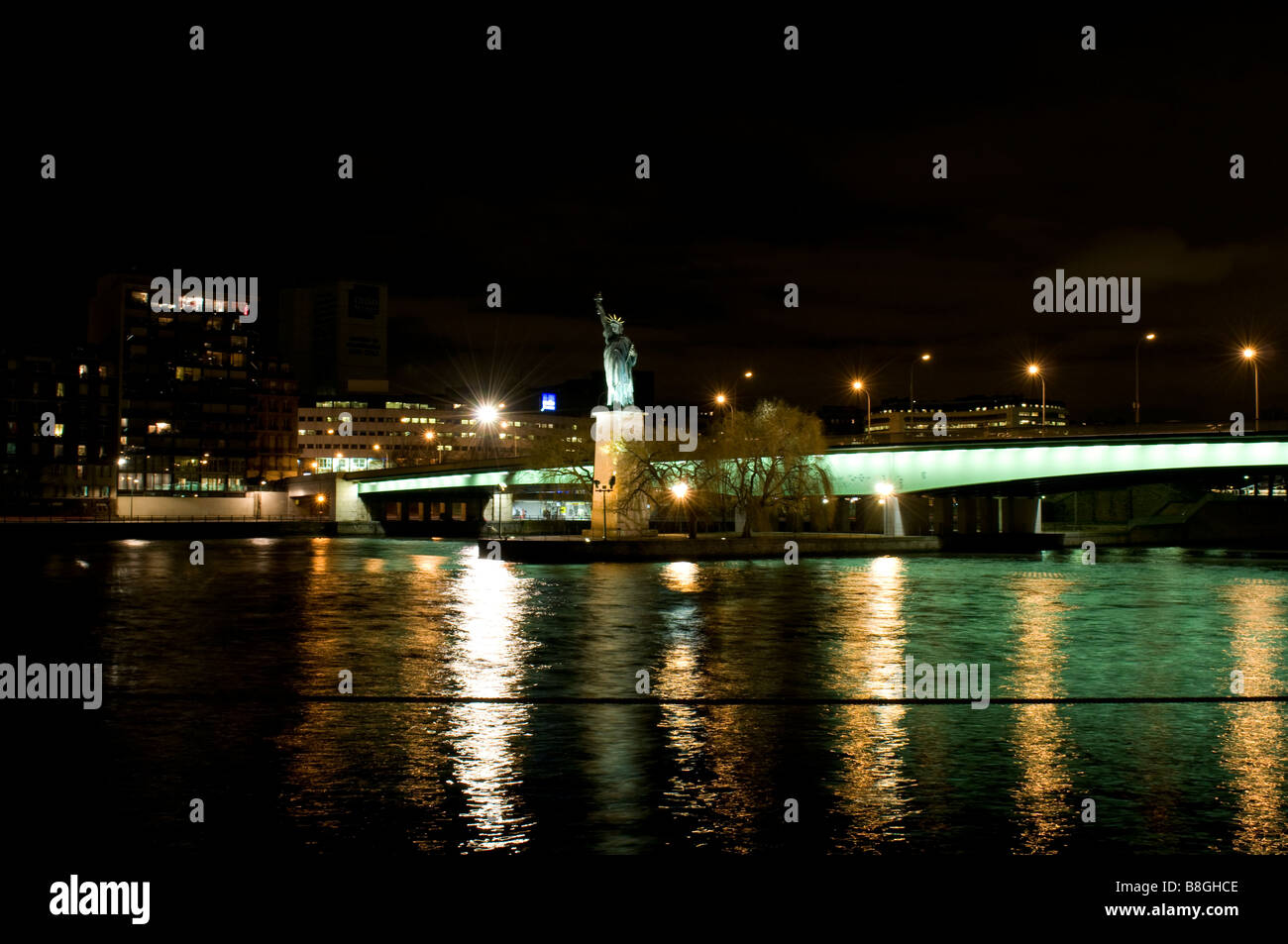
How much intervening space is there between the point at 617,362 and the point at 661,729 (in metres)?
47.1

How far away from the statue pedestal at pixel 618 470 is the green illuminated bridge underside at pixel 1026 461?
11.8 meters

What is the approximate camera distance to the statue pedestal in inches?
2440

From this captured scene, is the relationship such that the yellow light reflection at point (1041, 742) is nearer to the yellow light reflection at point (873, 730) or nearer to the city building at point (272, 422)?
the yellow light reflection at point (873, 730)

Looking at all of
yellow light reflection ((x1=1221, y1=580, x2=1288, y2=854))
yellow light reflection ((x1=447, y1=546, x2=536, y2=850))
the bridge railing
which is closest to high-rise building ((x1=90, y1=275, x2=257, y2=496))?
the bridge railing

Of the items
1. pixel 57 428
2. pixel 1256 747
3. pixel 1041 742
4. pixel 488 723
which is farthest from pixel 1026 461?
pixel 57 428

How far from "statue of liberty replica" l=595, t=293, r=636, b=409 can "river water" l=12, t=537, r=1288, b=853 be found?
91.7 ft

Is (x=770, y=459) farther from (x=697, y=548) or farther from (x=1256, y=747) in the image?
(x=1256, y=747)

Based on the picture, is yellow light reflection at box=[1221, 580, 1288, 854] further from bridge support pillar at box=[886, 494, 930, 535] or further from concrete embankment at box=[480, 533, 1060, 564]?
bridge support pillar at box=[886, 494, 930, 535]

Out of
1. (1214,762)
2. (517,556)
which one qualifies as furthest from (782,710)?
(517,556)

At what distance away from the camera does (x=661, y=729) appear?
1445 centimetres

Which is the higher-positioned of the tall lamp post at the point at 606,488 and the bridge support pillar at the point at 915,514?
the tall lamp post at the point at 606,488

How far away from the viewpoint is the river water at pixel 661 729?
9867 millimetres

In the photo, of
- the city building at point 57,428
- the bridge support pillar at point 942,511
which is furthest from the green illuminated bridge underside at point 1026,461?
the city building at point 57,428
